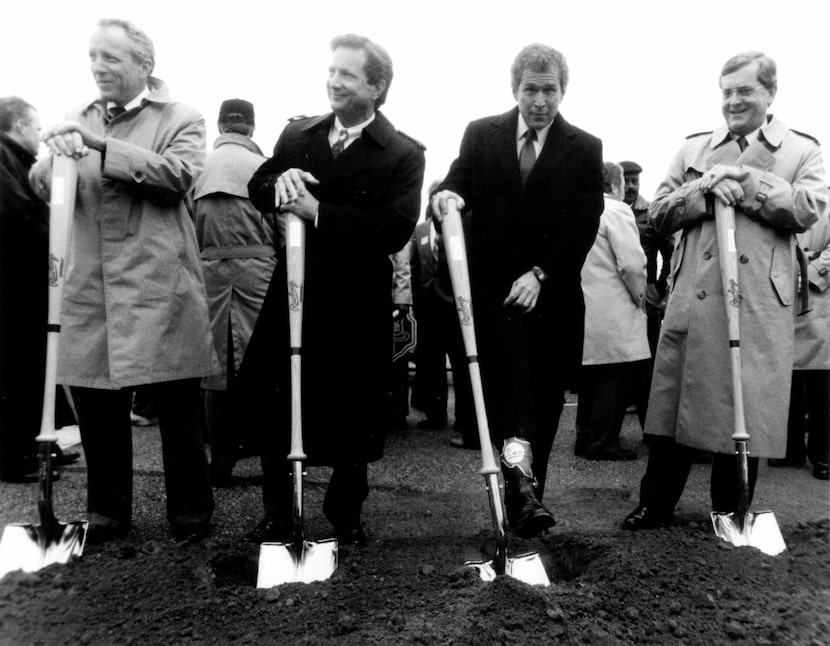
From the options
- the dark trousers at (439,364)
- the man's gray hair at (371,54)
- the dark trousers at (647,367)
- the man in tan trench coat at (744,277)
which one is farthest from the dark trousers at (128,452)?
the dark trousers at (647,367)

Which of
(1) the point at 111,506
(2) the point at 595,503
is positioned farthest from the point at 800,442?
(1) the point at 111,506

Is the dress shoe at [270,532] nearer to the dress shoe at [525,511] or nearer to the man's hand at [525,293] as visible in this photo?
the dress shoe at [525,511]

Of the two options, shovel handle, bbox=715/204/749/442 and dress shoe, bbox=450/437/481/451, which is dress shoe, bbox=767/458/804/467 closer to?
dress shoe, bbox=450/437/481/451

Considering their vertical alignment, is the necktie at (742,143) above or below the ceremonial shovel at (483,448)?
above

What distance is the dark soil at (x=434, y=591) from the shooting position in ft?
8.05

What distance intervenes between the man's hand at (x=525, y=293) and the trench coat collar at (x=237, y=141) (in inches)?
83.6

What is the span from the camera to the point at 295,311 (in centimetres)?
319

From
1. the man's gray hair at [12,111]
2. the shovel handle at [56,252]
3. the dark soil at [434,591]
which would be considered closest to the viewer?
the dark soil at [434,591]

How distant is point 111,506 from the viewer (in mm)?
3525

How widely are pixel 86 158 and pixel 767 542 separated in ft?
9.97

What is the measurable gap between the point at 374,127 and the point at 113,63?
3.43ft

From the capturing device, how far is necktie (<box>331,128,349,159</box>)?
137 inches

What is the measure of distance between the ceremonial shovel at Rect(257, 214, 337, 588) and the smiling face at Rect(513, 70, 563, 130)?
1021 mm

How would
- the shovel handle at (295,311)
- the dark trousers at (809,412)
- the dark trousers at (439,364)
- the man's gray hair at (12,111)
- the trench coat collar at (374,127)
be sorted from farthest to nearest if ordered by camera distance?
1. the dark trousers at (439,364)
2. the dark trousers at (809,412)
3. the man's gray hair at (12,111)
4. the trench coat collar at (374,127)
5. the shovel handle at (295,311)
